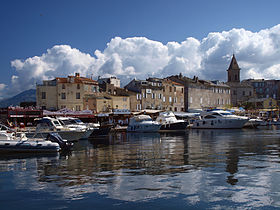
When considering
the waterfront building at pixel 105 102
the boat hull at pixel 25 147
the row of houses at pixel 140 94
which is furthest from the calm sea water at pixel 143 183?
the waterfront building at pixel 105 102

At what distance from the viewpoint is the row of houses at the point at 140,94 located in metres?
62.4

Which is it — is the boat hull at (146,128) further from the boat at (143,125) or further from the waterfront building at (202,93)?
the waterfront building at (202,93)

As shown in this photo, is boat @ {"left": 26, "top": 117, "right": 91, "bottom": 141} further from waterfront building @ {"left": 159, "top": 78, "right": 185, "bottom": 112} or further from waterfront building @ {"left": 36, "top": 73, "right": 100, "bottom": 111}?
waterfront building @ {"left": 159, "top": 78, "right": 185, "bottom": 112}

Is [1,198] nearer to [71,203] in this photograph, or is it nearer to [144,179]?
[71,203]

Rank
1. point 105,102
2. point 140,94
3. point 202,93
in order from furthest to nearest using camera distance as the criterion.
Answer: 1. point 202,93
2. point 140,94
3. point 105,102

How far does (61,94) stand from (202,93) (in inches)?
1768

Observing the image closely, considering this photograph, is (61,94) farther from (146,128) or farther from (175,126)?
(175,126)

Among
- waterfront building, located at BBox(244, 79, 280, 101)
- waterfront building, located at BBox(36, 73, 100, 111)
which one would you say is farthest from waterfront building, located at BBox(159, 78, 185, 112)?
waterfront building, located at BBox(244, 79, 280, 101)

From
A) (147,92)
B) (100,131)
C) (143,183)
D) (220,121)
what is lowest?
(143,183)

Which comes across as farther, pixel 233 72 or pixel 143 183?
pixel 233 72

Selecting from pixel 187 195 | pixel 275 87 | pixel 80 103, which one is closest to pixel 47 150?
pixel 187 195

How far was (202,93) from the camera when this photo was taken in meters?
92.8

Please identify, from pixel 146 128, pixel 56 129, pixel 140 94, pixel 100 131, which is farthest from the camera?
pixel 140 94

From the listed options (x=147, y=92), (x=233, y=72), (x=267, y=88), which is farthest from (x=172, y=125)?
(x=267, y=88)
